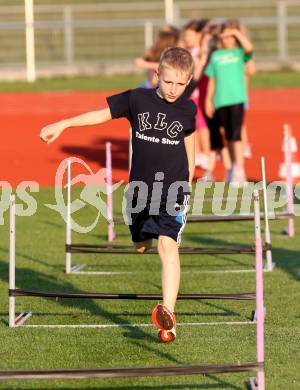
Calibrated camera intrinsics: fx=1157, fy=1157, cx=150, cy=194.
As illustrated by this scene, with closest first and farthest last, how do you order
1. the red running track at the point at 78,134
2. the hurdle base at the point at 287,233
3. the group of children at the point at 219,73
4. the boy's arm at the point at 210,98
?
the hurdle base at the point at 287,233 < the group of children at the point at 219,73 < the boy's arm at the point at 210,98 < the red running track at the point at 78,134

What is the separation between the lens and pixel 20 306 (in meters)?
8.38

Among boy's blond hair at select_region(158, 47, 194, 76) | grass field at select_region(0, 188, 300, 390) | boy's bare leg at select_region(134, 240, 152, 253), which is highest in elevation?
boy's blond hair at select_region(158, 47, 194, 76)

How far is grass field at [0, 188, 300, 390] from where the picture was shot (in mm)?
6621

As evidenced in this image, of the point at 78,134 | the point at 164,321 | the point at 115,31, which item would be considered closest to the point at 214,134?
the point at 78,134

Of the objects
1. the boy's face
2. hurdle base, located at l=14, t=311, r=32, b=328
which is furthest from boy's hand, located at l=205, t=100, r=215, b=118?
the boy's face

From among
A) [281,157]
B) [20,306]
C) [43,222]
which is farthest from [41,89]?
[20,306]

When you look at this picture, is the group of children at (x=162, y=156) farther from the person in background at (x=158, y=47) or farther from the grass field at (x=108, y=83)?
the grass field at (x=108, y=83)

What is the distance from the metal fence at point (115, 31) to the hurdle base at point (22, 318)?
26276 millimetres

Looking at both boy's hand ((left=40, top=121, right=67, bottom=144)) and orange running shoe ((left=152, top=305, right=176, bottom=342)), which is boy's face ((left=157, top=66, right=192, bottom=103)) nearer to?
boy's hand ((left=40, top=121, right=67, bottom=144))

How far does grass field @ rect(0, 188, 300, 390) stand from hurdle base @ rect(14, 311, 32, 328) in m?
0.06

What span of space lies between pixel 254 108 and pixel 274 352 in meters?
18.4

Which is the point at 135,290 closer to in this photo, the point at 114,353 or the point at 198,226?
the point at 114,353

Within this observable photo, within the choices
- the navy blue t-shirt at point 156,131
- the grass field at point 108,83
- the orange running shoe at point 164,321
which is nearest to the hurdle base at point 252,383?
the orange running shoe at point 164,321

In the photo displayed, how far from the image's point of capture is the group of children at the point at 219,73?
1407 centimetres
